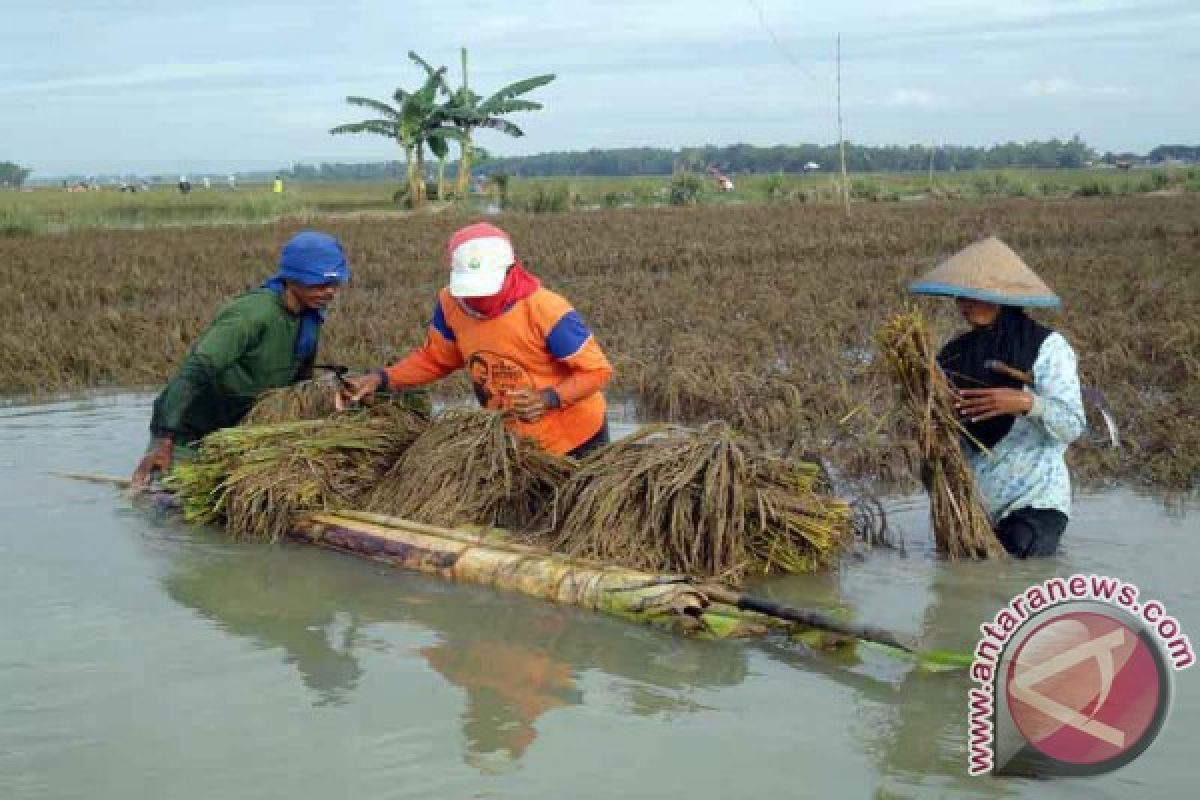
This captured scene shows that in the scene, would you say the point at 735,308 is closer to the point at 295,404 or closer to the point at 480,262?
the point at 295,404

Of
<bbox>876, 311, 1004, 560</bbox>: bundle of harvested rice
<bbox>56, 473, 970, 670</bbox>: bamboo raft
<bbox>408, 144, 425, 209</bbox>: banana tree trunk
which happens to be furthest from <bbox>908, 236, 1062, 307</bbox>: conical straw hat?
<bbox>408, 144, 425, 209</bbox>: banana tree trunk

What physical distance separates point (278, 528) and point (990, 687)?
3282mm

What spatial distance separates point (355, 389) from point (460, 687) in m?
2.09

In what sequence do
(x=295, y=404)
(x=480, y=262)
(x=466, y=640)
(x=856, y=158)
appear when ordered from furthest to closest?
(x=856, y=158)
(x=295, y=404)
(x=480, y=262)
(x=466, y=640)

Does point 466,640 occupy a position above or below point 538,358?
below

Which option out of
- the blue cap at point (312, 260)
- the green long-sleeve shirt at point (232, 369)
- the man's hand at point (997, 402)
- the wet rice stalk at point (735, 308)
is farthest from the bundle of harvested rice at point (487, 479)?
the man's hand at point (997, 402)

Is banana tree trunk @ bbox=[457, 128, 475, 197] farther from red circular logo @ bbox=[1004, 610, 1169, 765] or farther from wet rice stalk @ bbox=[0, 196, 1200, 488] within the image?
red circular logo @ bbox=[1004, 610, 1169, 765]

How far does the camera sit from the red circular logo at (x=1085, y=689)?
9.34ft

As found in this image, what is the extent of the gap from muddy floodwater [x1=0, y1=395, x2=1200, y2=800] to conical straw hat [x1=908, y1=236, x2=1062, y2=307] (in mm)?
965

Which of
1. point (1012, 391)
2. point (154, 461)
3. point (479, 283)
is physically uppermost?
point (479, 283)

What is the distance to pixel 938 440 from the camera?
4.89 m

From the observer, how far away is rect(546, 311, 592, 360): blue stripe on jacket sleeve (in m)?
5.18

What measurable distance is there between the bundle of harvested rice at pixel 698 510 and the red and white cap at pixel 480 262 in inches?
28.6

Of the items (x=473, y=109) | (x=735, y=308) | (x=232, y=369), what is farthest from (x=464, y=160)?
(x=232, y=369)
